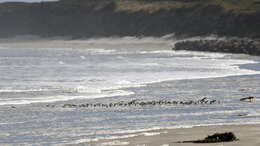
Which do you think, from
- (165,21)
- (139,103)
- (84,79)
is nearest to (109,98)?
(139,103)

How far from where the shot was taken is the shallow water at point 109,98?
101 feet

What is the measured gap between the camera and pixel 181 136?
28.1 m

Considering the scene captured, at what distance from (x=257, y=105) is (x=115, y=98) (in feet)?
25.9

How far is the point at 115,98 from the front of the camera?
43.3 m

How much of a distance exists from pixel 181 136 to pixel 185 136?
0.41 ft

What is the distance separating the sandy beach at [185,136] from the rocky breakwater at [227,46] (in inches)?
2781

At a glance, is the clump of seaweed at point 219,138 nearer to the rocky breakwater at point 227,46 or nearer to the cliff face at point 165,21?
the rocky breakwater at point 227,46

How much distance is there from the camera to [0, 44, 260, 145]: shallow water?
3069 centimetres

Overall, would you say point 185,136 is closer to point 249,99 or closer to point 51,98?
point 249,99

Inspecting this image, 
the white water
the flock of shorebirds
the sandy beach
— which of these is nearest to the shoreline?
the sandy beach

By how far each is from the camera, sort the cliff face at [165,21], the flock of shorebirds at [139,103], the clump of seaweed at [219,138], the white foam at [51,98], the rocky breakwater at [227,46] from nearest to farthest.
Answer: the clump of seaweed at [219,138] < the flock of shorebirds at [139,103] < the white foam at [51,98] < the rocky breakwater at [227,46] < the cliff face at [165,21]

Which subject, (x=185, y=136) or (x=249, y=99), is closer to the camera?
(x=185, y=136)

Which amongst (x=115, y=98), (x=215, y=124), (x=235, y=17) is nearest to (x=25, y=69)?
(x=115, y=98)

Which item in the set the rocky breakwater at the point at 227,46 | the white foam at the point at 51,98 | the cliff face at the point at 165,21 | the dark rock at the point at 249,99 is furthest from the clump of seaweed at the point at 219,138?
the cliff face at the point at 165,21
